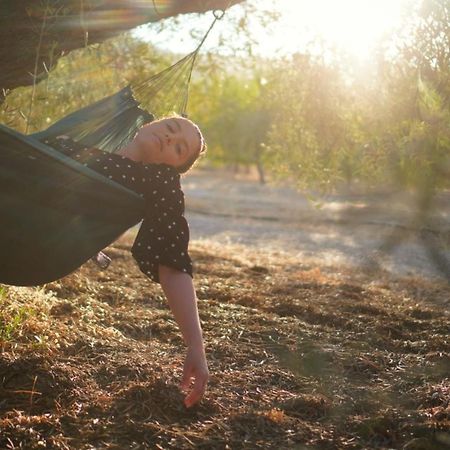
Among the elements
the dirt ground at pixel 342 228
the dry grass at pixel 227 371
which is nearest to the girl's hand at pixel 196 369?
the dry grass at pixel 227 371

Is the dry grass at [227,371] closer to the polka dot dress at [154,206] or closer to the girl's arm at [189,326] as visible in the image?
the girl's arm at [189,326]

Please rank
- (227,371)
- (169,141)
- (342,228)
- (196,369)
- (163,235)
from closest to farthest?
1. (196,369)
2. (163,235)
3. (169,141)
4. (227,371)
5. (342,228)

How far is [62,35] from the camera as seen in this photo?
4281 millimetres

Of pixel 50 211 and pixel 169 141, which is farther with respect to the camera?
pixel 169 141

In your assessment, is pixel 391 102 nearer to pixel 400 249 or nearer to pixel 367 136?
pixel 367 136

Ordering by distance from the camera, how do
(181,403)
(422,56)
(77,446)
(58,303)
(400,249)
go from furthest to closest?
(400,249) → (422,56) → (58,303) → (181,403) → (77,446)

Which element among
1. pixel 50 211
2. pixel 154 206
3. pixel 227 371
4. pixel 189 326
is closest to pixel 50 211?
pixel 50 211

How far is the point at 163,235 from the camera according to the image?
3168 millimetres

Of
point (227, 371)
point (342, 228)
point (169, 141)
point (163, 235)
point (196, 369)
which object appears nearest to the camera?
point (196, 369)

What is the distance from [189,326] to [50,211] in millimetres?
887

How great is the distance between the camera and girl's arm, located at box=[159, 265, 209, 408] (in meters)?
3.00

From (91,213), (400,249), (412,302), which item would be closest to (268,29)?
(412,302)

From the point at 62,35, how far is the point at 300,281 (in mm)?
4982

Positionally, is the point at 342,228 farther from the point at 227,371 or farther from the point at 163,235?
the point at 163,235
